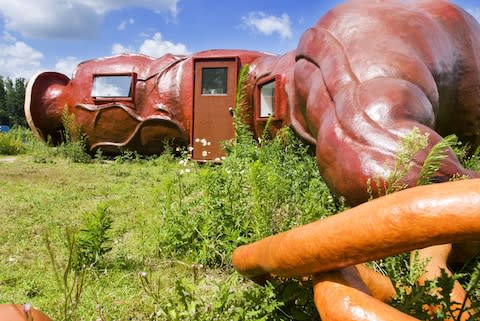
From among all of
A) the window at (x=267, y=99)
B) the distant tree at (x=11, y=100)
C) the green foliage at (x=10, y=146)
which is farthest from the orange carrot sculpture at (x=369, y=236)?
the distant tree at (x=11, y=100)

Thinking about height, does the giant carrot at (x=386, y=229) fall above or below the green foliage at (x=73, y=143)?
A: above

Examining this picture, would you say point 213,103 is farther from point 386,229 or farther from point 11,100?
point 11,100

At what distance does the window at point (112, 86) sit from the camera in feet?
33.8

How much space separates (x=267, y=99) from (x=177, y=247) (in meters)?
4.60

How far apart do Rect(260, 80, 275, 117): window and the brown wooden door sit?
71.3 inches

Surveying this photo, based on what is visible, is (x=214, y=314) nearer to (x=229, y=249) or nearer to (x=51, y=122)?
(x=229, y=249)

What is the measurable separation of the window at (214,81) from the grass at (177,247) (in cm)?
481

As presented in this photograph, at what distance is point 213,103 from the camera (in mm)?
9484

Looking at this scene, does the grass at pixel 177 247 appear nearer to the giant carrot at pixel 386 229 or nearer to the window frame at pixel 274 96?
the giant carrot at pixel 386 229

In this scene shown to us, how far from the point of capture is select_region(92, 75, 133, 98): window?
10305mm

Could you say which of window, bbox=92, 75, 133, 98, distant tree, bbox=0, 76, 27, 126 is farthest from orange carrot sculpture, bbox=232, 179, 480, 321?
distant tree, bbox=0, 76, 27, 126

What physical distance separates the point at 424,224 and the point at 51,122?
11401mm

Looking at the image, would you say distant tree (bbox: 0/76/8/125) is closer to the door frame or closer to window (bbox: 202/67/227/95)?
the door frame

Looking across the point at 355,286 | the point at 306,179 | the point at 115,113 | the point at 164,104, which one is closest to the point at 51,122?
the point at 115,113
